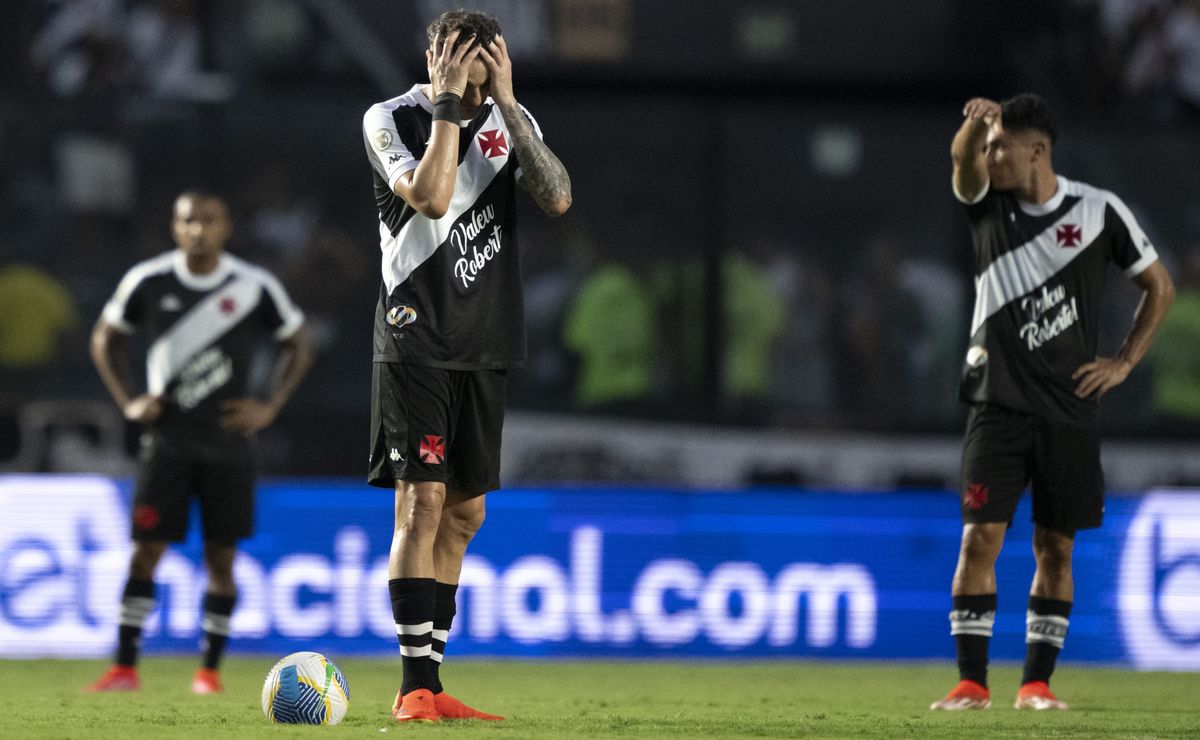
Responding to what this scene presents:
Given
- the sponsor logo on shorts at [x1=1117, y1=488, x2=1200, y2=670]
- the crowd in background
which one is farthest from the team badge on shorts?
the crowd in background

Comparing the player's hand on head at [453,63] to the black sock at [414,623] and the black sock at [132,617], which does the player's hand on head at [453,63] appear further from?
the black sock at [132,617]

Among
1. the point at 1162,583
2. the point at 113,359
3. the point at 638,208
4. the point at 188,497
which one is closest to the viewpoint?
the point at 188,497

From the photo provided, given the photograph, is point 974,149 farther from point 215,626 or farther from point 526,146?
point 215,626

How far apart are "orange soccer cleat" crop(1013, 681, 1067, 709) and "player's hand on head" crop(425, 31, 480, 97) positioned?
10.6 feet

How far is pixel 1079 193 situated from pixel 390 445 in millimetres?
2992

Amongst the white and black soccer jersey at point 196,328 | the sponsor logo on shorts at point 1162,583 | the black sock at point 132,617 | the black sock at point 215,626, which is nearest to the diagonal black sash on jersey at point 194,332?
the white and black soccer jersey at point 196,328

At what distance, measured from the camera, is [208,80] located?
13461 mm

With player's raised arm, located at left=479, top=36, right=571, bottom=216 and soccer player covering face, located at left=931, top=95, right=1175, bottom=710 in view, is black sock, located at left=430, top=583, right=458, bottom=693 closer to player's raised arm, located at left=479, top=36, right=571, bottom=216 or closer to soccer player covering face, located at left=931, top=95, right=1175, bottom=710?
player's raised arm, located at left=479, top=36, right=571, bottom=216

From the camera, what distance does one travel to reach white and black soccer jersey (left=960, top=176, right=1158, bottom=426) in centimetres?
750

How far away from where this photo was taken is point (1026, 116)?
7500mm

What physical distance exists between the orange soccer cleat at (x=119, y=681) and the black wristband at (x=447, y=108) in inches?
143

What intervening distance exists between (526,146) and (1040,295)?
7.52 ft

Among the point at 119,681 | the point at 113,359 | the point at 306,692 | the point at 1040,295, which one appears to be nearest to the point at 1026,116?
the point at 1040,295

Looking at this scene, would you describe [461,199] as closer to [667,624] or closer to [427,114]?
[427,114]
